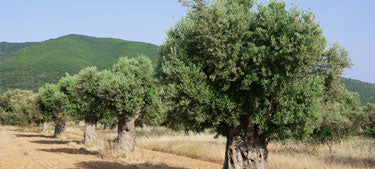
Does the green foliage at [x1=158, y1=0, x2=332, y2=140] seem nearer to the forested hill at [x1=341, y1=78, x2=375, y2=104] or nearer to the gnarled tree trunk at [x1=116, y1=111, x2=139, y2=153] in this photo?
the gnarled tree trunk at [x1=116, y1=111, x2=139, y2=153]

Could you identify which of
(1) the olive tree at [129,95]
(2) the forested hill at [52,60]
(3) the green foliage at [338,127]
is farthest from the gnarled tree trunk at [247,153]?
(2) the forested hill at [52,60]

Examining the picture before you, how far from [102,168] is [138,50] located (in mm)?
170017

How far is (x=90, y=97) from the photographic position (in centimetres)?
3148

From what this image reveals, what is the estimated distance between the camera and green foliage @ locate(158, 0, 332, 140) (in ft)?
41.1

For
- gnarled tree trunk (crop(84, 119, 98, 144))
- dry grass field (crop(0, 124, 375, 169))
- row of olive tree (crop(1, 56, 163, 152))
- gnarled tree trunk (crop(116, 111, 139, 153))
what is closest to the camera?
dry grass field (crop(0, 124, 375, 169))

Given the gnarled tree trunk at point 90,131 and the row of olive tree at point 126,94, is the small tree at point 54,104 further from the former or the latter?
the row of olive tree at point 126,94

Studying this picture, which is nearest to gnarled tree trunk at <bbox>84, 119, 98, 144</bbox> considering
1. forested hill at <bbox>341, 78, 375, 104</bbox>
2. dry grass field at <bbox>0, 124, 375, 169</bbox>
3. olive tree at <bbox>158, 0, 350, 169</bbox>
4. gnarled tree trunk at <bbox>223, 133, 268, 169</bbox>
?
dry grass field at <bbox>0, 124, 375, 169</bbox>

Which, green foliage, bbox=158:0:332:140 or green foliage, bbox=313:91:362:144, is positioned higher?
green foliage, bbox=158:0:332:140

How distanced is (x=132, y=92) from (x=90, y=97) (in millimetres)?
8640

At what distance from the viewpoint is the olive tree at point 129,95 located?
Answer: 24484mm

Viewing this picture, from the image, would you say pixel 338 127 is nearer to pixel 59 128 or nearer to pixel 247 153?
pixel 247 153

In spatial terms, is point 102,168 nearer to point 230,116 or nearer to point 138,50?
point 230,116

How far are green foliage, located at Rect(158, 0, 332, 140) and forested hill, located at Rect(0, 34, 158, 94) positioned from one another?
119853mm

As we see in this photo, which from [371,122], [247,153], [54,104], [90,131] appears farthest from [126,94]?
[371,122]
